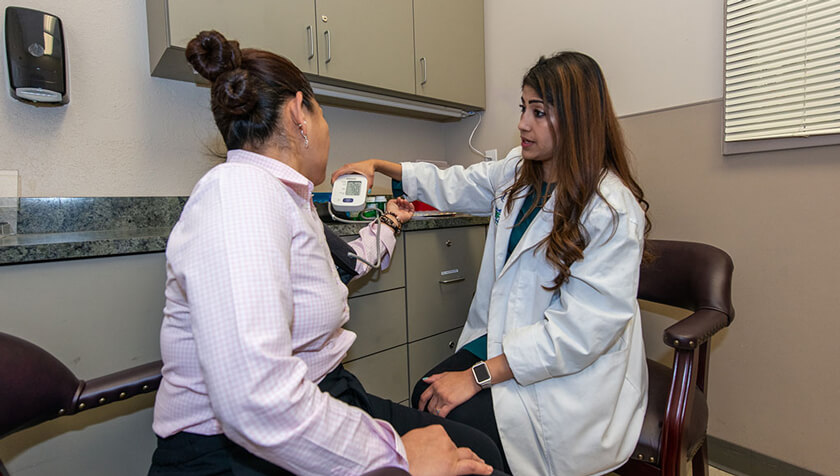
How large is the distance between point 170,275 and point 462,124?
1.98 meters

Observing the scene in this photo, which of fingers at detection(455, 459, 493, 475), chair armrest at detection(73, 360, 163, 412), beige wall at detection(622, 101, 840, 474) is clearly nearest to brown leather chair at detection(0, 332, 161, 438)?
chair armrest at detection(73, 360, 163, 412)

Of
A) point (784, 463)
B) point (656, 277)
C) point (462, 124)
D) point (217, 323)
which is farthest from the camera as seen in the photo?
point (462, 124)

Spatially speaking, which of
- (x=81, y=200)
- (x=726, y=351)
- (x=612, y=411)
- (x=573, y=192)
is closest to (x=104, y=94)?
(x=81, y=200)

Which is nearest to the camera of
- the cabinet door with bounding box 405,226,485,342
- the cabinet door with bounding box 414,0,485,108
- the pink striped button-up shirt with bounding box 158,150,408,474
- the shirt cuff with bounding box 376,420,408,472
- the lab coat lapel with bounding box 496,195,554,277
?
the pink striped button-up shirt with bounding box 158,150,408,474

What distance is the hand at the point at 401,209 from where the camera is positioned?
4.66 feet

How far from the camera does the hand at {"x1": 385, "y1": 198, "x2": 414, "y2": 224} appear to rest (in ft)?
4.66

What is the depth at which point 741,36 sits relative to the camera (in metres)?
1.39

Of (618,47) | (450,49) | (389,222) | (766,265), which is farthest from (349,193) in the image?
(766,265)

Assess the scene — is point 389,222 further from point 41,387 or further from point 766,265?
point 766,265

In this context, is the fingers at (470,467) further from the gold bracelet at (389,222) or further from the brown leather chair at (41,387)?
the gold bracelet at (389,222)

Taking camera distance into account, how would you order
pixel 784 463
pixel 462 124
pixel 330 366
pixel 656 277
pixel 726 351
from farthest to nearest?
pixel 462 124, pixel 726 351, pixel 784 463, pixel 656 277, pixel 330 366

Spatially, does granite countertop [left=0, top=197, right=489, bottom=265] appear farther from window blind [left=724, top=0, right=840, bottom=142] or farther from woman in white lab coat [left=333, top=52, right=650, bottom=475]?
window blind [left=724, top=0, right=840, bottom=142]

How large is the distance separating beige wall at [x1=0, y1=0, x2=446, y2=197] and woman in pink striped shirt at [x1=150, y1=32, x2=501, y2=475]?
102cm

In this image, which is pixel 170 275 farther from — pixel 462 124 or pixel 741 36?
pixel 462 124
